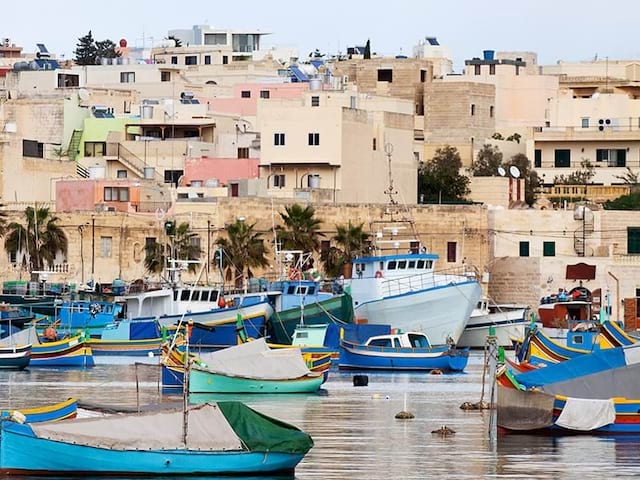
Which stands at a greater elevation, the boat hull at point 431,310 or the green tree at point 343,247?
the green tree at point 343,247

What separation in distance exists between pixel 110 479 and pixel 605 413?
9303mm

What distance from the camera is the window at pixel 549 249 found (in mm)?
73625

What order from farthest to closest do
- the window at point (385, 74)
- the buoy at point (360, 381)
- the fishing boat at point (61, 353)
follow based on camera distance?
the window at point (385, 74) → the fishing boat at point (61, 353) → the buoy at point (360, 381)

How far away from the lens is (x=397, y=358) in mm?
53375

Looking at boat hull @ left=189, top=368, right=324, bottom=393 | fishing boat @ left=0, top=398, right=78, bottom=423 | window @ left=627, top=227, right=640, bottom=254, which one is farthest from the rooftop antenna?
fishing boat @ left=0, top=398, right=78, bottom=423

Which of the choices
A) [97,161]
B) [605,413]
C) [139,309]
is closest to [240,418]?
[605,413]

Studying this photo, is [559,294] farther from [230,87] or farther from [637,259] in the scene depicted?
[230,87]

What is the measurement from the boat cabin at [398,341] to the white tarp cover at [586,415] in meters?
19.8

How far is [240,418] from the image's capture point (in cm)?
2877

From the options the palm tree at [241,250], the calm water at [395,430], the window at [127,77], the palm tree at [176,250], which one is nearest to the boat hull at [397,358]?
the calm water at [395,430]

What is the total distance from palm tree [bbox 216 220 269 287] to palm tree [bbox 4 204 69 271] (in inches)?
209

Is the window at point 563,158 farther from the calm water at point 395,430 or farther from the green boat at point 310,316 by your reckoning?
the calm water at point 395,430

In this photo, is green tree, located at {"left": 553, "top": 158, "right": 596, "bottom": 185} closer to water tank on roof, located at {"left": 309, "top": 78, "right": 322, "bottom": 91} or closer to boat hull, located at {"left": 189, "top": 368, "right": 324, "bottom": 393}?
water tank on roof, located at {"left": 309, "top": 78, "right": 322, "bottom": 91}

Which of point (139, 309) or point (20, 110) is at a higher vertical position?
point (20, 110)
